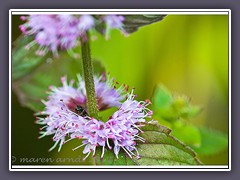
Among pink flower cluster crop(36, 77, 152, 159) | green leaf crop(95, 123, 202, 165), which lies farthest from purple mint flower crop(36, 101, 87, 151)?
green leaf crop(95, 123, 202, 165)

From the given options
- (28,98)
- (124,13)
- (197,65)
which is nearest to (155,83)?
(197,65)

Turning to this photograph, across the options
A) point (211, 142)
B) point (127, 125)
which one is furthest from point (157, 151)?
point (211, 142)

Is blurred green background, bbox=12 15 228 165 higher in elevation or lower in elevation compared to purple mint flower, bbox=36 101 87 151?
higher

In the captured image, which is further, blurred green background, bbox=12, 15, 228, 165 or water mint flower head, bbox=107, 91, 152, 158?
blurred green background, bbox=12, 15, 228, 165

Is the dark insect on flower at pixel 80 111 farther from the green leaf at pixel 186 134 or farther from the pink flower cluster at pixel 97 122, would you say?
the green leaf at pixel 186 134

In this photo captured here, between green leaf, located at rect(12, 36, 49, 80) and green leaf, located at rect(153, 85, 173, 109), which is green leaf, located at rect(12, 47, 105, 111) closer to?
green leaf, located at rect(12, 36, 49, 80)

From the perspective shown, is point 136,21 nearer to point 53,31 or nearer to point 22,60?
point 53,31
